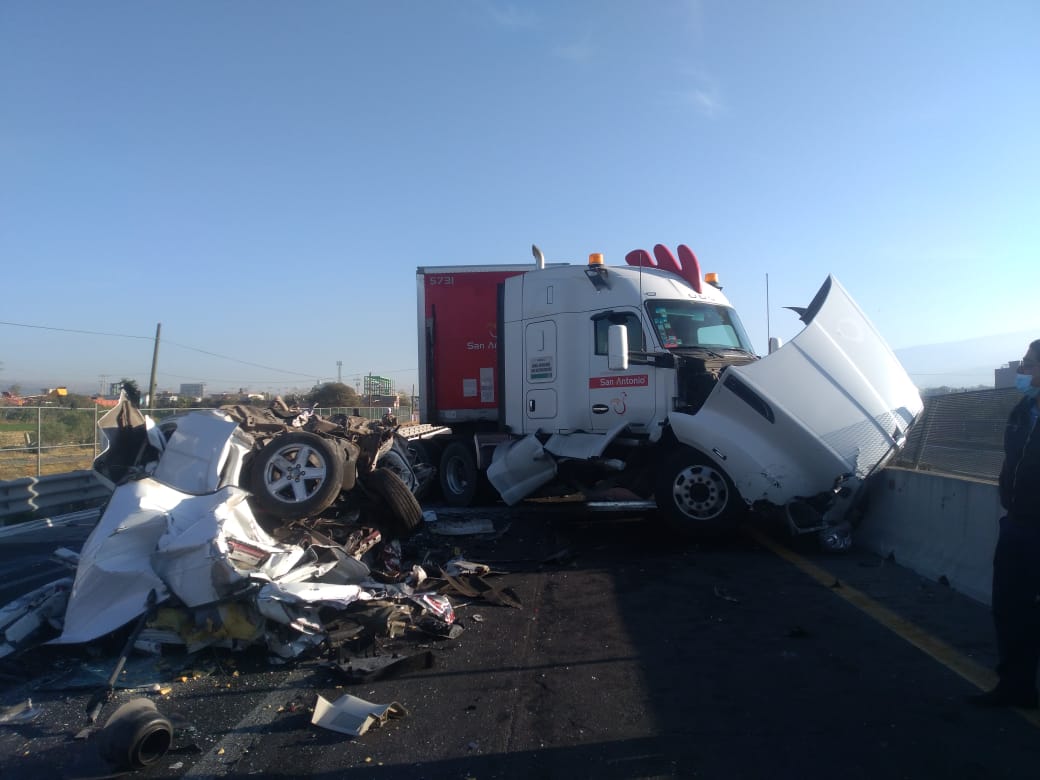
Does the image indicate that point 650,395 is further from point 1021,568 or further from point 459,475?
point 1021,568

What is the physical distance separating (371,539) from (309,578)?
1513 mm

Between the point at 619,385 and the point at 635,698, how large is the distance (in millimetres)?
5540

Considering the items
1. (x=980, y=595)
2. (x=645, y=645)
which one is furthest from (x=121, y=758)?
(x=980, y=595)

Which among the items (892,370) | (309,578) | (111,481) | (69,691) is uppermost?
(892,370)

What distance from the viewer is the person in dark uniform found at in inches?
151

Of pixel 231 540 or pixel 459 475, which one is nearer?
pixel 231 540

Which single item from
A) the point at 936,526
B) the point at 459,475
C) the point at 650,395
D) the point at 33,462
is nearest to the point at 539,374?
the point at 650,395

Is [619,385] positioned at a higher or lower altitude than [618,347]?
lower

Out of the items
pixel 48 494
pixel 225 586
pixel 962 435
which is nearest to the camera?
pixel 225 586

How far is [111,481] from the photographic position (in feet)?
23.9

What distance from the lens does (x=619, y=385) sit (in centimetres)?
935

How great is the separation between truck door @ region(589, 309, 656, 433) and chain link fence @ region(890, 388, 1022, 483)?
2.79 meters

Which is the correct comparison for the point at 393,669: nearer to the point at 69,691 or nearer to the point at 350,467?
the point at 69,691

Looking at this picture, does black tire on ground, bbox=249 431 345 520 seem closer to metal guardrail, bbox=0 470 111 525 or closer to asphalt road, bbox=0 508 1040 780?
asphalt road, bbox=0 508 1040 780
